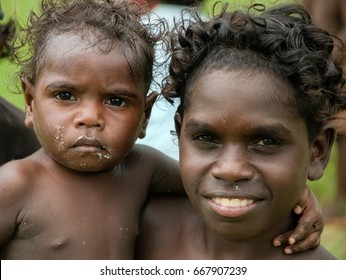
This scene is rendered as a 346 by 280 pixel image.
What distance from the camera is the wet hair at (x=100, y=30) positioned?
3205 millimetres

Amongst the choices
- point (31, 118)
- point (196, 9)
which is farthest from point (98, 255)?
point (196, 9)

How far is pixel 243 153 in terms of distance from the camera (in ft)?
9.43

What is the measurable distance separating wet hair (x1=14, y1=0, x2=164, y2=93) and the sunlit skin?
0.12ft

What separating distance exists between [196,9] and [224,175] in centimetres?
72

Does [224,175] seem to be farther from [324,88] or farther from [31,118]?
[31,118]

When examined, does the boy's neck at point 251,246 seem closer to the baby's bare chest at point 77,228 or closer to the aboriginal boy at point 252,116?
the aboriginal boy at point 252,116

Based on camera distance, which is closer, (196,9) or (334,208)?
(196,9)

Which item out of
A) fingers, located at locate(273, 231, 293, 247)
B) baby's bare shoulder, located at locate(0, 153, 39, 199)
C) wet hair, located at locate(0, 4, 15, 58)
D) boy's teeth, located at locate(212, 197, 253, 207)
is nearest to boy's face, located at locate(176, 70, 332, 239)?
boy's teeth, located at locate(212, 197, 253, 207)

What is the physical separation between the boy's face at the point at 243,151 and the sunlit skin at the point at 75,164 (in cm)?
30

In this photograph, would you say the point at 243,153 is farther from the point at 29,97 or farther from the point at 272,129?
the point at 29,97

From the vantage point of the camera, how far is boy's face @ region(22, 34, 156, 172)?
10.2 ft

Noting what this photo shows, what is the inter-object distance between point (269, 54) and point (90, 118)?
63 cm

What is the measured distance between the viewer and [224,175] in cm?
284

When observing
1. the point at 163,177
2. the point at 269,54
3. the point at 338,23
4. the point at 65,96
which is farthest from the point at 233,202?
the point at 338,23
